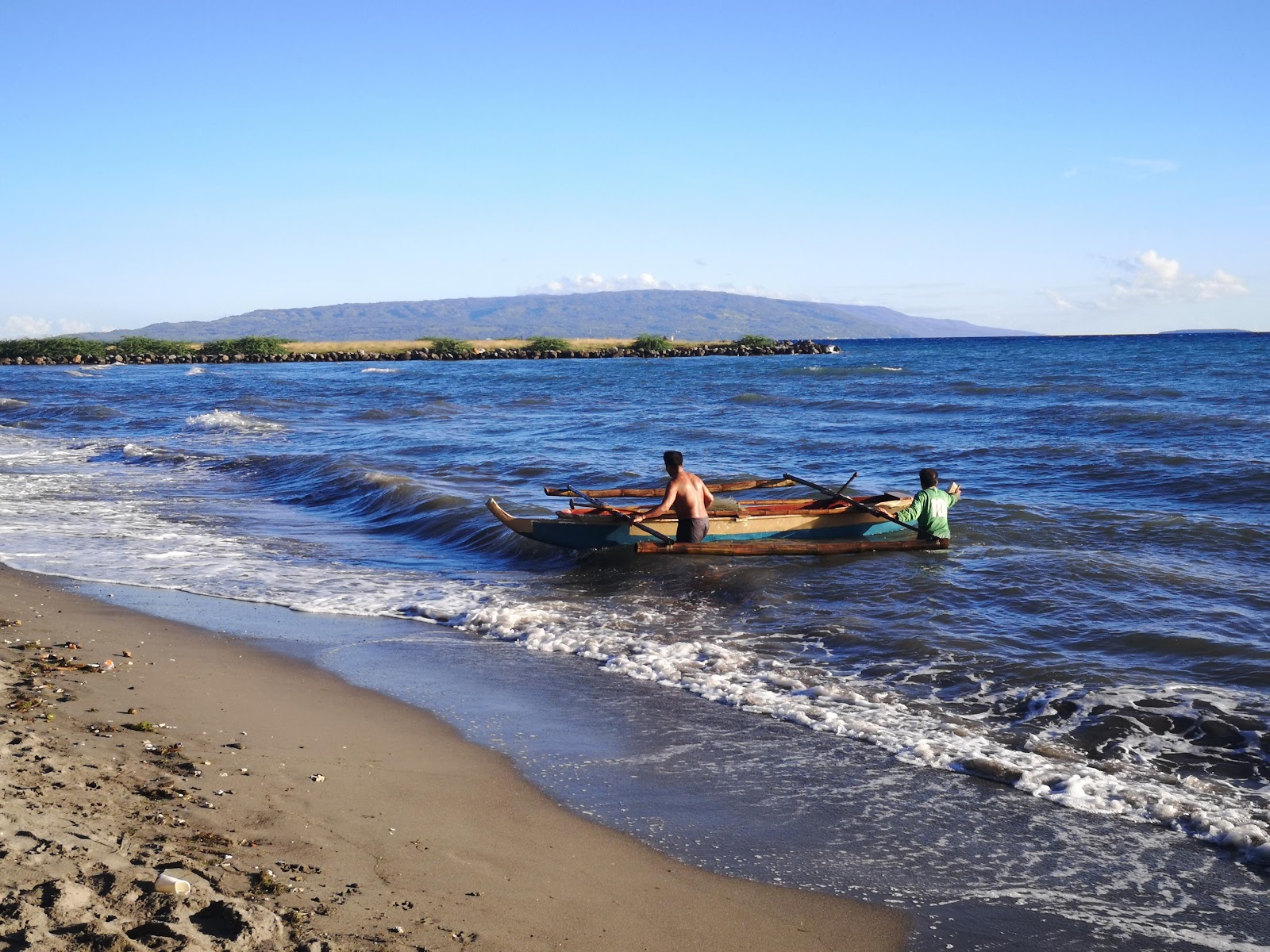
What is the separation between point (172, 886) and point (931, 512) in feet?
33.9

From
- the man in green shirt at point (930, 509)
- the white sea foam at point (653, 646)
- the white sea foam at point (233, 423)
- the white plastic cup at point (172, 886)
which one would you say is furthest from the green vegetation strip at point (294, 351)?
the white plastic cup at point (172, 886)

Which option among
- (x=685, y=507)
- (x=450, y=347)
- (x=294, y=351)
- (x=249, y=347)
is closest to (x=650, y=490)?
(x=685, y=507)

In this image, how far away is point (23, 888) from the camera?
3.52 m

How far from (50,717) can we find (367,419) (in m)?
27.4

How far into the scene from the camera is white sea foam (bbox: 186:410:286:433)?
2895 cm

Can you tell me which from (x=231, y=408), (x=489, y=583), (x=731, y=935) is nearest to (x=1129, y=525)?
(x=489, y=583)

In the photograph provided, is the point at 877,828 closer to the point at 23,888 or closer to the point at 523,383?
the point at 23,888

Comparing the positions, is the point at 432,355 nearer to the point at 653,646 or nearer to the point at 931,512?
the point at 931,512

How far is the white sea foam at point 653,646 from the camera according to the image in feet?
18.9

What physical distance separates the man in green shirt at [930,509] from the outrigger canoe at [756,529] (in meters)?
0.15

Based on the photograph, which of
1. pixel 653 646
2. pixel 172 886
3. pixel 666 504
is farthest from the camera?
pixel 666 504

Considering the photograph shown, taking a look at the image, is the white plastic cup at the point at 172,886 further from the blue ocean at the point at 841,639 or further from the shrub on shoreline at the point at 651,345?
the shrub on shoreline at the point at 651,345

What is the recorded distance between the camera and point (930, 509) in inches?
490

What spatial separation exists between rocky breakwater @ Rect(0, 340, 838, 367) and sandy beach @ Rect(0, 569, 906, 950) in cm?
7345
